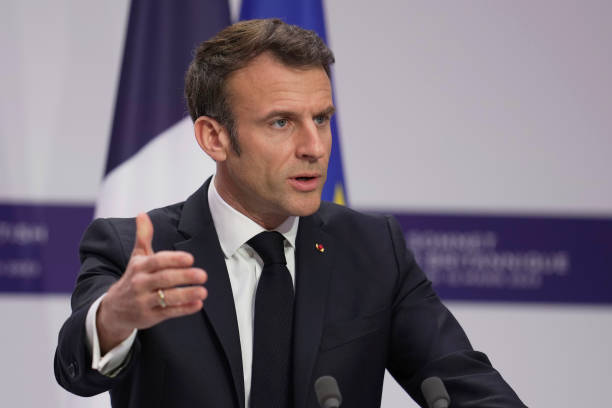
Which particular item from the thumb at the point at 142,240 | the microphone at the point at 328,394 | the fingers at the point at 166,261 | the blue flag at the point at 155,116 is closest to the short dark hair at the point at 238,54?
the thumb at the point at 142,240

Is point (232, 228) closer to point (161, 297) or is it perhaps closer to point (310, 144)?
point (310, 144)

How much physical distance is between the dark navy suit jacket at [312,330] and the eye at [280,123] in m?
0.33

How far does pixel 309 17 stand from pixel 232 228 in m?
1.91

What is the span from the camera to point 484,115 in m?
3.98

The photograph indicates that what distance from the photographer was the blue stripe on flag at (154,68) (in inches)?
136

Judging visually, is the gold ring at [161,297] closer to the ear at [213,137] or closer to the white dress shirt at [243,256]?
the white dress shirt at [243,256]

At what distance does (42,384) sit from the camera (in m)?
3.74

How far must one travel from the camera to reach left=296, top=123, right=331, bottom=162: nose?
76.1 inches

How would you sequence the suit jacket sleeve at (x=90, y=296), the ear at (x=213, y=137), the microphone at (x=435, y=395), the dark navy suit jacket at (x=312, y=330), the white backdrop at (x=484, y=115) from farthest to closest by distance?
the white backdrop at (x=484, y=115), the ear at (x=213, y=137), the dark navy suit jacket at (x=312, y=330), the suit jacket sleeve at (x=90, y=296), the microphone at (x=435, y=395)

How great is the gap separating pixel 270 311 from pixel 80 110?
2.22 m

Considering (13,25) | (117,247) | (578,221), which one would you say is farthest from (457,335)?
(13,25)

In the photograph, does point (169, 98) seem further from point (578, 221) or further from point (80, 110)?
point (578, 221)

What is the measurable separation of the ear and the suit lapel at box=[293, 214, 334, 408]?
31cm

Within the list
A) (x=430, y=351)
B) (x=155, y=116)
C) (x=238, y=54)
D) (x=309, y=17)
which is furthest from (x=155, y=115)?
(x=430, y=351)
